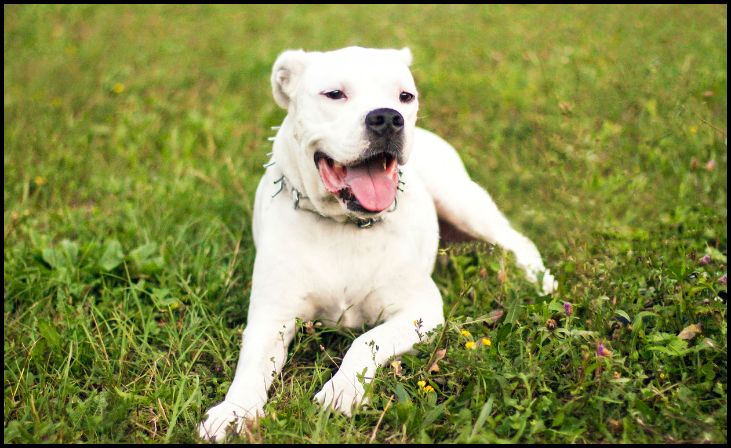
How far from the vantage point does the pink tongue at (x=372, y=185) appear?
294 cm

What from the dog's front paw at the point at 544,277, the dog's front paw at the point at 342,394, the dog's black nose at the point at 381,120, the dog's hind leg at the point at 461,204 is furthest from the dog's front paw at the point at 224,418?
the dog's hind leg at the point at 461,204

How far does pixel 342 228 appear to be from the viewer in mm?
3197

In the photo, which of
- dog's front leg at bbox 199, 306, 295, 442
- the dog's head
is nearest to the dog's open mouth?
the dog's head

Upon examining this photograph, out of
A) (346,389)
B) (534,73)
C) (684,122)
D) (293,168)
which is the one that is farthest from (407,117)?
(534,73)

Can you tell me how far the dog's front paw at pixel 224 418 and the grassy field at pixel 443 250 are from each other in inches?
2.6

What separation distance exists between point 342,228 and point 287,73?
2.45 feet

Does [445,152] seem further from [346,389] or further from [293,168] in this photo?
[346,389]

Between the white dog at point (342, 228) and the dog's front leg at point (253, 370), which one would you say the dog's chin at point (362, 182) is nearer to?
the white dog at point (342, 228)

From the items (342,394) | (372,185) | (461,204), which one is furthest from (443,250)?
(461,204)

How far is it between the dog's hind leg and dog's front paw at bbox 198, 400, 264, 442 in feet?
5.76

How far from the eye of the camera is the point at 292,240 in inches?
126

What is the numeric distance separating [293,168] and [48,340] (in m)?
1.31

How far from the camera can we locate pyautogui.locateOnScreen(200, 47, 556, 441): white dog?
2859mm

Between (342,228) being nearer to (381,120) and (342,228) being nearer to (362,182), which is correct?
(362,182)
